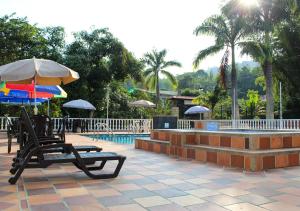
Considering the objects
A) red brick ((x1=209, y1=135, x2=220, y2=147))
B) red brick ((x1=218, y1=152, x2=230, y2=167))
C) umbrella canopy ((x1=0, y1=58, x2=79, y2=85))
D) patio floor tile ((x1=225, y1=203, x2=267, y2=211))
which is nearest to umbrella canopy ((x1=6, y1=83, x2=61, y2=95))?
umbrella canopy ((x1=0, y1=58, x2=79, y2=85))

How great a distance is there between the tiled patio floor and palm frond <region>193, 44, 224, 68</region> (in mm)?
15288

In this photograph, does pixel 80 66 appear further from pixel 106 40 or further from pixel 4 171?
pixel 4 171

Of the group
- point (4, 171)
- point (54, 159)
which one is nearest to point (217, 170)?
point (54, 159)

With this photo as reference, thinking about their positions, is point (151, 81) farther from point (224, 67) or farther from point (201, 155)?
point (201, 155)

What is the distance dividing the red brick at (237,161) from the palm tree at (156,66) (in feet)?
77.0

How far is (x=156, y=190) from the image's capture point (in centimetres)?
374

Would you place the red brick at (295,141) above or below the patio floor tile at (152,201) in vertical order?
above

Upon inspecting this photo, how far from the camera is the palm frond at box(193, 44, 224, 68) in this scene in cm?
1973

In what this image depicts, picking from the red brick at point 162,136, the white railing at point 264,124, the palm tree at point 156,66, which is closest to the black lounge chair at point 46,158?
the red brick at point 162,136

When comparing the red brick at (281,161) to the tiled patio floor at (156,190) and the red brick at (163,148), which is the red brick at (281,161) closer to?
the tiled patio floor at (156,190)

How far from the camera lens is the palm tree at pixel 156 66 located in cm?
2908

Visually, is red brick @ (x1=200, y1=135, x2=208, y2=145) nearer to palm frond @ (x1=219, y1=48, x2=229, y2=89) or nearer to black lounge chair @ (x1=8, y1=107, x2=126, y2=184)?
black lounge chair @ (x1=8, y1=107, x2=126, y2=184)

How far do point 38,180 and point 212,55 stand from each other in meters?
17.3

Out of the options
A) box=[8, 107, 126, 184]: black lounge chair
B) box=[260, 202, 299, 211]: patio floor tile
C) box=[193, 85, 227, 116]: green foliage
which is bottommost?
box=[260, 202, 299, 211]: patio floor tile
